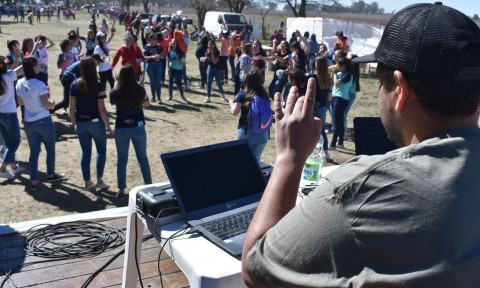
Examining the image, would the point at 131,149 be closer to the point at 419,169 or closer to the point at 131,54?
the point at 131,54

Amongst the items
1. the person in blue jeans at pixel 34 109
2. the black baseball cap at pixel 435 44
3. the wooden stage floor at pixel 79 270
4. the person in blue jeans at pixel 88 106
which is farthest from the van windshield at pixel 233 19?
the black baseball cap at pixel 435 44

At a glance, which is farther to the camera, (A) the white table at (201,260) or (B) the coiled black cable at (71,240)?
(B) the coiled black cable at (71,240)

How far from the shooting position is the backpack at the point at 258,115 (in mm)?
5984

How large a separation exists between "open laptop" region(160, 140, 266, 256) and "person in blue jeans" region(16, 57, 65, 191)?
13.8ft

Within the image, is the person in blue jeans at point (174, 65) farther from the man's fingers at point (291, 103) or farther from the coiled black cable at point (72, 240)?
the man's fingers at point (291, 103)

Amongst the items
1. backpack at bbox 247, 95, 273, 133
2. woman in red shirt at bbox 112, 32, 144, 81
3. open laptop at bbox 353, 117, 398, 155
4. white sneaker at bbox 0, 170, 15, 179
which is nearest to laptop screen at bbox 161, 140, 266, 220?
open laptop at bbox 353, 117, 398, 155

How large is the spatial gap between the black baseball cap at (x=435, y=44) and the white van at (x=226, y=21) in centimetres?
2871

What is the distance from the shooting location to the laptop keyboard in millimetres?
2277

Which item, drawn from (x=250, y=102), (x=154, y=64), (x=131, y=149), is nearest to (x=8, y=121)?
(x=131, y=149)

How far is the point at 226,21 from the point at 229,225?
28654 millimetres

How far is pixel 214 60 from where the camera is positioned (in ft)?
41.0

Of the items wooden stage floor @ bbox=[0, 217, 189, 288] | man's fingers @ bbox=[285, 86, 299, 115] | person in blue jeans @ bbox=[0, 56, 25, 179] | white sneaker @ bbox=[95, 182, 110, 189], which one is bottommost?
white sneaker @ bbox=[95, 182, 110, 189]

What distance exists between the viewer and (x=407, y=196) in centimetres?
108

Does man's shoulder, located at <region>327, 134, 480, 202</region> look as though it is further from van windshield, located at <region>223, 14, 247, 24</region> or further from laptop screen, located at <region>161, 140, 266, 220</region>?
van windshield, located at <region>223, 14, 247, 24</region>
